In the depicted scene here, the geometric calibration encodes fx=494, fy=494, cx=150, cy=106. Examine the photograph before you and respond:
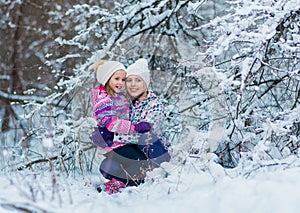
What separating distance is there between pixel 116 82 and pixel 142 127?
A: 0.50 meters

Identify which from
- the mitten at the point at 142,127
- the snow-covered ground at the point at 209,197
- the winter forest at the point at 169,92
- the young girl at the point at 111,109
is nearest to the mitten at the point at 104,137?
the young girl at the point at 111,109

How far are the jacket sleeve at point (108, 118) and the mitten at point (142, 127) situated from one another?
4 cm

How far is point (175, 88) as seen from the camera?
5.55 m

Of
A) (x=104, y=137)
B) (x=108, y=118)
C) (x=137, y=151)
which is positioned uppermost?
(x=108, y=118)

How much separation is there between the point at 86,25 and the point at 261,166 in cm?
451

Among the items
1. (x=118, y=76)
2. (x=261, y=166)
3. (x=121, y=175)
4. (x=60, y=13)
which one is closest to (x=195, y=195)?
(x=261, y=166)

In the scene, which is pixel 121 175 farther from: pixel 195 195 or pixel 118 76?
pixel 195 195

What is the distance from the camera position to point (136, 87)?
13.3 feet

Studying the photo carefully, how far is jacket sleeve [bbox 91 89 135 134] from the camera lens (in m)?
3.74

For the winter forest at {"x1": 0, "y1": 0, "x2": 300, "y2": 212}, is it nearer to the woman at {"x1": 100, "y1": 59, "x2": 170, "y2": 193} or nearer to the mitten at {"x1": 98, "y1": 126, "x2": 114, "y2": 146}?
the woman at {"x1": 100, "y1": 59, "x2": 170, "y2": 193}

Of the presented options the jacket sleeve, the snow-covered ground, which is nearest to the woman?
the jacket sleeve

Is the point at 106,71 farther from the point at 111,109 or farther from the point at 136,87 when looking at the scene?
the point at 111,109

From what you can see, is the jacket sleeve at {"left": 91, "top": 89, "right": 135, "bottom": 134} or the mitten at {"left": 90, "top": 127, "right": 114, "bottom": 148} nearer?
the jacket sleeve at {"left": 91, "top": 89, "right": 135, "bottom": 134}

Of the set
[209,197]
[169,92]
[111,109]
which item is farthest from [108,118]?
[169,92]
